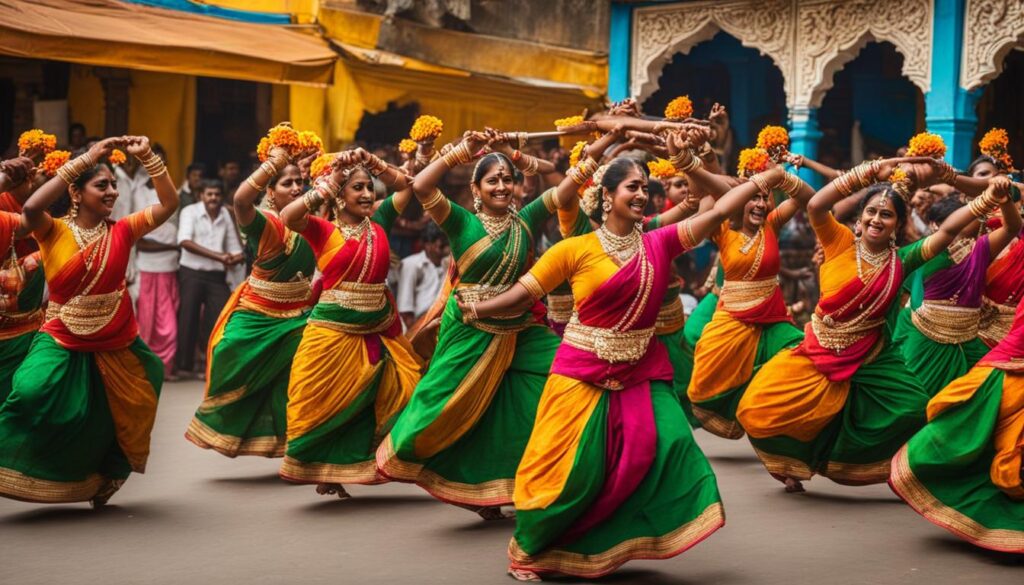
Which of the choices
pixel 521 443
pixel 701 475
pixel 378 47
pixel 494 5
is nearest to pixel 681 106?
pixel 521 443

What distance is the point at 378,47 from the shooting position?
16531mm

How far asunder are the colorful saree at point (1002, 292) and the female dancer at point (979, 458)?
4.81 feet

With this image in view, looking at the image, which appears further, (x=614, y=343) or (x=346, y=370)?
(x=346, y=370)

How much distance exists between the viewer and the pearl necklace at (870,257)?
26.0 ft

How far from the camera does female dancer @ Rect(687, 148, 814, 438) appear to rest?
9.44 meters

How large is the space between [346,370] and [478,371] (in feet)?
3.46

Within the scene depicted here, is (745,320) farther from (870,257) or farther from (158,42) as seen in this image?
(158,42)

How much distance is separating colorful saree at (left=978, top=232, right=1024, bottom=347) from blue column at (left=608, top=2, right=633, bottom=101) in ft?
31.4

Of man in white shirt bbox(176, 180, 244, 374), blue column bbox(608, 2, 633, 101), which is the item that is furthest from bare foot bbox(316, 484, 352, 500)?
blue column bbox(608, 2, 633, 101)

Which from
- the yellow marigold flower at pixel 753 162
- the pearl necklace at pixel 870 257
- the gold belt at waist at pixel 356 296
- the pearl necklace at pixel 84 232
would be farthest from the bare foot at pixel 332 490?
the pearl necklace at pixel 870 257

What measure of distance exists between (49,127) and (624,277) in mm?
10615

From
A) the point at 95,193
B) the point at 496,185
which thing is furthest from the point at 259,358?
the point at 496,185

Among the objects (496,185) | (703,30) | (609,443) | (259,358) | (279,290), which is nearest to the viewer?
(609,443)

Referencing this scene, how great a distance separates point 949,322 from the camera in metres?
8.77
